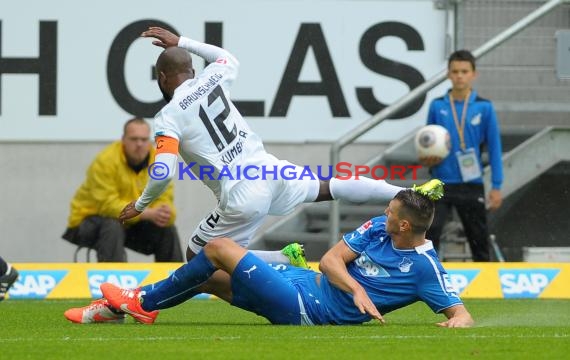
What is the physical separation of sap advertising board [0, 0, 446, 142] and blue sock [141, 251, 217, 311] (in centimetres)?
647

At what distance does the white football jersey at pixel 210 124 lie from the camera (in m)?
9.64

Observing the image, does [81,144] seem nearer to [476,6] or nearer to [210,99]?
[476,6]

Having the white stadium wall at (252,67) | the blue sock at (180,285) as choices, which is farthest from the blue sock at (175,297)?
the white stadium wall at (252,67)

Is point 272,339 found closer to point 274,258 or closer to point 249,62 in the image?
point 274,258

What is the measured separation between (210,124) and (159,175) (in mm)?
714

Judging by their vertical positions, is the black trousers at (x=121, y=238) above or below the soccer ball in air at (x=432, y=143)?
below

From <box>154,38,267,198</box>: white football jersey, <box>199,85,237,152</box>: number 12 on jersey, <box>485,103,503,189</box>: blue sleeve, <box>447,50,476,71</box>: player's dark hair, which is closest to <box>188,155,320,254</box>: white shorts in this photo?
<box>154,38,267,198</box>: white football jersey

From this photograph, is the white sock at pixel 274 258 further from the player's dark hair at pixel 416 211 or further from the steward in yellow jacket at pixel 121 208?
the steward in yellow jacket at pixel 121 208

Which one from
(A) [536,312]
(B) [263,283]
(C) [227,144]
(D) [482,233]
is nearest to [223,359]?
(B) [263,283]

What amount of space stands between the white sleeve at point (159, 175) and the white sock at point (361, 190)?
4.20 feet

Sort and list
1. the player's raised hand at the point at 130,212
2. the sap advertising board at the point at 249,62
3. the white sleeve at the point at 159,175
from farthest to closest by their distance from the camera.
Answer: the sap advertising board at the point at 249,62 → the player's raised hand at the point at 130,212 → the white sleeve at the point at 159,175

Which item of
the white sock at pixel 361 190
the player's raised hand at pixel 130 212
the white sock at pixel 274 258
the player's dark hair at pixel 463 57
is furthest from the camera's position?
the player's dark hair at pixel 463 57

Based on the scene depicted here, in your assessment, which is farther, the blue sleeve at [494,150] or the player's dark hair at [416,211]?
the blue sleeve at [494,150]

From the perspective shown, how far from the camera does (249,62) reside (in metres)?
15.4
